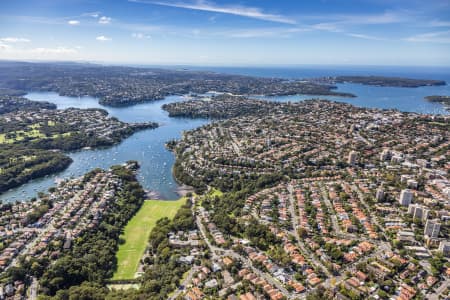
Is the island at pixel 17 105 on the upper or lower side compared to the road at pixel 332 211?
upper

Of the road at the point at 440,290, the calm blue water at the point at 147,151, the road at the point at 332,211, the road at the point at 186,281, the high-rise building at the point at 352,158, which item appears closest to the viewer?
the road at the point at 440,290

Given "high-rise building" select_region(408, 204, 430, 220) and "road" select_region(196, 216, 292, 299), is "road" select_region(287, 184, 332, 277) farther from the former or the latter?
"high-rise building" select_region(408, 204, 430, 220)

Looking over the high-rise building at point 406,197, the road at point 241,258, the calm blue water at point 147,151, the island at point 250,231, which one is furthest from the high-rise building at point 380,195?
the calm blue water at point 147,151

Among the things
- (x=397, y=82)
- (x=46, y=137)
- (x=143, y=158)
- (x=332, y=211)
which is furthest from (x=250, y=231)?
(x=397, y=82)

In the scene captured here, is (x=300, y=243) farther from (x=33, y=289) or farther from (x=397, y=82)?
(x=397, y=82)

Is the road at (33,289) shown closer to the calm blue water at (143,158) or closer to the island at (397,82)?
the calm blue water at (143,158)

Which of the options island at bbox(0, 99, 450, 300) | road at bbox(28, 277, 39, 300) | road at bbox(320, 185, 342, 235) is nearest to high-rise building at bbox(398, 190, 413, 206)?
island at bbox(0, 99, 450, 300)

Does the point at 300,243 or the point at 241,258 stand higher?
the point at 300,243
